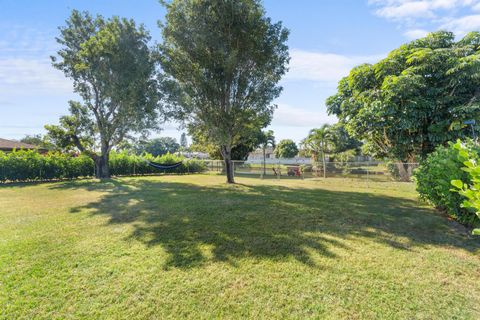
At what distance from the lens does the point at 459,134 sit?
27.2 feet

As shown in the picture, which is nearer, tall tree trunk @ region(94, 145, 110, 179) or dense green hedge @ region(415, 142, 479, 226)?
dense green hedge @ region(415, 142, 479, 226)

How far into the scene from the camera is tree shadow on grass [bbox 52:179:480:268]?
340cm

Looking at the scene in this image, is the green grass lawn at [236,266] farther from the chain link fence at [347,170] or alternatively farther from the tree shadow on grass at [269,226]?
the chain link fence at [347,170]

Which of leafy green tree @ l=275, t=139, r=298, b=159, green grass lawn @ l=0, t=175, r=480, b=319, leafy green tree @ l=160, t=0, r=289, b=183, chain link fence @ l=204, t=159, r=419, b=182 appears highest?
leafy green tree @ l=160, t=0, r=289, b=183

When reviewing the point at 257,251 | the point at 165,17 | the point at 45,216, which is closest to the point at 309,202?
the point at 257,251

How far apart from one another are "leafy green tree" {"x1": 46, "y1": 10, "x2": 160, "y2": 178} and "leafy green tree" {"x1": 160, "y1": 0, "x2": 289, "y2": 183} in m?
A: 2.23

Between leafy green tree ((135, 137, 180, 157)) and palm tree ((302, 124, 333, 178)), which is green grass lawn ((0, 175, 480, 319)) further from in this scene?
leafy green tree ((135, 137, 180, 157))

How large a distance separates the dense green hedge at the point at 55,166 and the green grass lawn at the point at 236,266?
27.4 feet

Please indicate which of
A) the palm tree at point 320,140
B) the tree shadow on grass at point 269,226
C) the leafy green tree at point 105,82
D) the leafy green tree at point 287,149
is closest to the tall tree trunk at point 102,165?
the leafy green tree at point 105,82

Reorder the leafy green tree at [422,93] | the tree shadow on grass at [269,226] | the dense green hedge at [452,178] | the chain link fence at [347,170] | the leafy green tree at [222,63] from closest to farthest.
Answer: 1. the tree shadow on grass at [269,226]
2. the dense green hedge at [452,178]
3. the leafy green tree at [422,93]
4. the leafy green tree at [222,63]
5. the chain link fence at [347,170]

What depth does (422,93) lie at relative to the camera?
27.8 ft

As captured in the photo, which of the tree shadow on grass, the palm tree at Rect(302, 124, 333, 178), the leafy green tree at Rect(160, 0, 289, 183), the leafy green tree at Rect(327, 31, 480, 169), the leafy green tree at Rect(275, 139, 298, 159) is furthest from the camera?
the leafy green tree at Rect(275, 139, 298, 159)

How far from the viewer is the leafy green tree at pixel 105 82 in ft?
40.1

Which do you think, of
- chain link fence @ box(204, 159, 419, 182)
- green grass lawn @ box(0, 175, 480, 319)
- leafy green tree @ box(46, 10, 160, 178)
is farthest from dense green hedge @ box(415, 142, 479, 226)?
leafy green tree @ box(46, 10, 160, 178)
